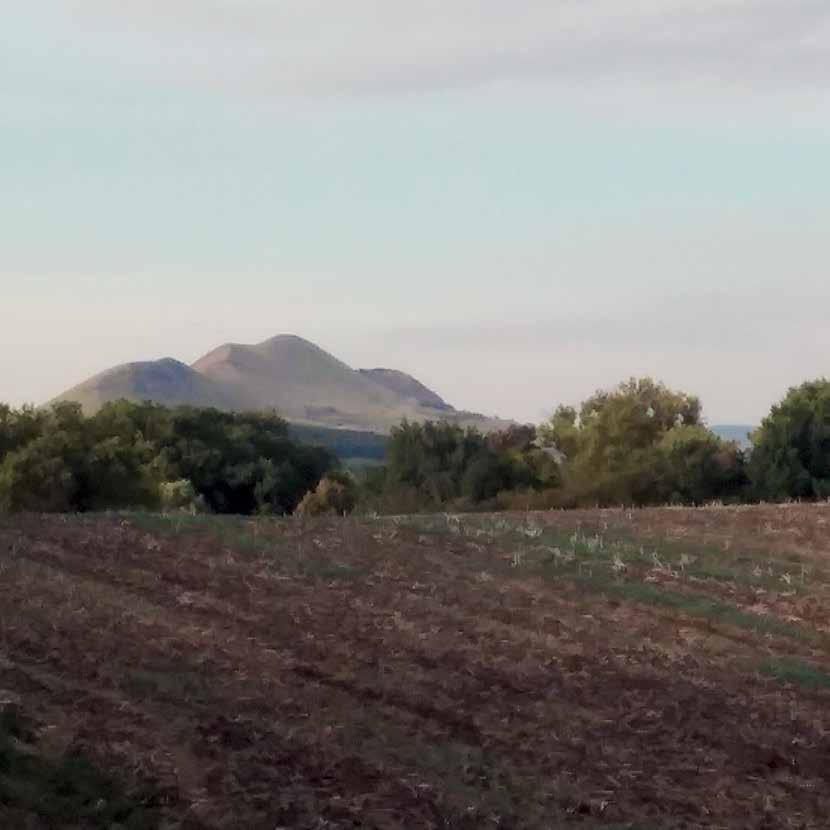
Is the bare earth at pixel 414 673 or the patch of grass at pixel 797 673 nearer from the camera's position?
the bare earth at pixel 414 673

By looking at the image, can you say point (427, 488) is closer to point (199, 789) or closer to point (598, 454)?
point (598, 454)

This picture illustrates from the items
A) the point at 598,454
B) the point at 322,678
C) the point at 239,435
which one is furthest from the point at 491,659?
the point at 239,435

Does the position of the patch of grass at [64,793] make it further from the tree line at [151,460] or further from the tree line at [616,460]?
the tree line at [616,460]

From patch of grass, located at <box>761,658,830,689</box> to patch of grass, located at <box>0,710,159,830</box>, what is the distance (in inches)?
196

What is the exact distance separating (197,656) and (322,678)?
754 mm

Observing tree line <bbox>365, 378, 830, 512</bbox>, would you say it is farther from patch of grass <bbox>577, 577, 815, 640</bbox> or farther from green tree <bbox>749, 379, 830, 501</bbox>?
patch of grass <bbox>577, 577, 815, 640</bbox>

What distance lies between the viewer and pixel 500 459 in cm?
4347

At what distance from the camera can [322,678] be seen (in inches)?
339

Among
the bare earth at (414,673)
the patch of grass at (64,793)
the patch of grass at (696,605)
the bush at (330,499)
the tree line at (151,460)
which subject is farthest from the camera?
the bush at (330,499)

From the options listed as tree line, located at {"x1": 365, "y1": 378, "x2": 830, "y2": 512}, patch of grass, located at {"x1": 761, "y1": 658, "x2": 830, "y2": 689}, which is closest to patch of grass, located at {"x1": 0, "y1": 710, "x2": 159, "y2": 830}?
patch of grass, located at {"x1": 761, "y1": 658, "x2": 830, "y2": 689}

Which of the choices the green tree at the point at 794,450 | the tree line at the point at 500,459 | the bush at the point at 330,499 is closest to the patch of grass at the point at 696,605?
the tree line at the point at 500,459

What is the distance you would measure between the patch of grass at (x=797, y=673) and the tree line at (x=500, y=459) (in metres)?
20.0

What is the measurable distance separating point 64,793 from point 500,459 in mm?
37292

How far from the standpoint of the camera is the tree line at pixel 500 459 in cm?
3653
